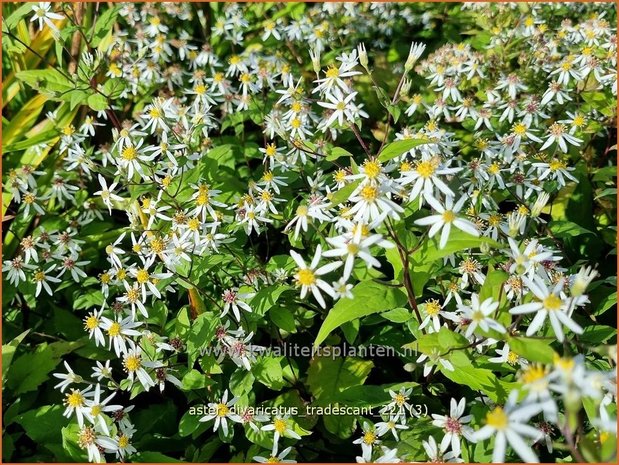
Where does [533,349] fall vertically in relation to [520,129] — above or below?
below

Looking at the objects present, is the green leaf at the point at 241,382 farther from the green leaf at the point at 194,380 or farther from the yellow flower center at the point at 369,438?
the yellow flower center at the point at 369,438

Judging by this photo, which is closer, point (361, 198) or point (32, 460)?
point (361, 198)

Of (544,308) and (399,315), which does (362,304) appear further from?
(544,308)

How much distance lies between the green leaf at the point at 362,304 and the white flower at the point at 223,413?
0.65 m

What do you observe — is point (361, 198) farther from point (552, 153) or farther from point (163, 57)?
point (163, 57)

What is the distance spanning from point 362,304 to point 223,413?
2.71ft

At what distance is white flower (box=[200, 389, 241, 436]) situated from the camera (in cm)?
220

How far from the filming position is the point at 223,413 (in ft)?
7.27

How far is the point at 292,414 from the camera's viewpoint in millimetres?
2338

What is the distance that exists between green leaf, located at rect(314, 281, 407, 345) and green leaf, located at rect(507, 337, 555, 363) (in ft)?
1.20

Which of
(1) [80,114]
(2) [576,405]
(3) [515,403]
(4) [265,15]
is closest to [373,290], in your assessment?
(3) [515,403]

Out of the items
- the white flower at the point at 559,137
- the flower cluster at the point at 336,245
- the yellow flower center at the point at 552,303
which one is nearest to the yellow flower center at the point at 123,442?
the flower cluster at the point at 336,245

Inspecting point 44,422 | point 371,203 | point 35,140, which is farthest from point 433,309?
point 35,140

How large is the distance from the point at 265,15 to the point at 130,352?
9.50 feet
